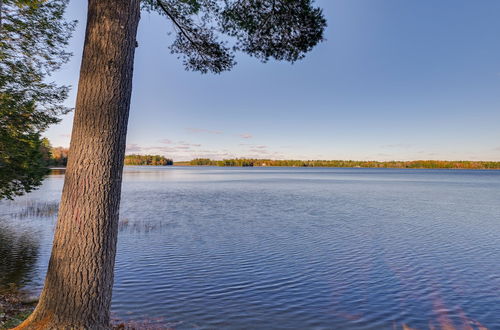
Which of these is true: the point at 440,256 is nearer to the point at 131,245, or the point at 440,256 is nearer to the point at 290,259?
the point at 290,259

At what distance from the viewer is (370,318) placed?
7930 millimetres

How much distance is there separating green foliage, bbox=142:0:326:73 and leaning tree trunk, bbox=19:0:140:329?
4.15 meters

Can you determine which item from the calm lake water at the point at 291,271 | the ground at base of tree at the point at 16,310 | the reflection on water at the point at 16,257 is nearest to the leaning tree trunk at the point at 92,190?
the ground at base of tree at the point at 16,310

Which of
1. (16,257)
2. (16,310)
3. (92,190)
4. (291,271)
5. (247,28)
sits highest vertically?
(247,28)

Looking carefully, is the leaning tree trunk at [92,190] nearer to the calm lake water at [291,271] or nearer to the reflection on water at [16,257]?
the calm lake water at [291,271]

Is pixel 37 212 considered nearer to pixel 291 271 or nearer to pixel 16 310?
pixel 16 310

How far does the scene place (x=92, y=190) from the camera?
4.11 metres

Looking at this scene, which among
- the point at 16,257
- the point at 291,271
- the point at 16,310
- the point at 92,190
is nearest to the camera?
the point at 92,190

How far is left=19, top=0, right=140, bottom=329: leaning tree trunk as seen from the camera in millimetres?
4090

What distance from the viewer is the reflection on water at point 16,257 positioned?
32.8 ft

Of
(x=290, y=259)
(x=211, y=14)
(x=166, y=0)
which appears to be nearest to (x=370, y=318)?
(x=290, y=259)

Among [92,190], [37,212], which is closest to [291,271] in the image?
[92,190]

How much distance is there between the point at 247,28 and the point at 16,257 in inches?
488

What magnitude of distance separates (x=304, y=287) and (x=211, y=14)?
8.59m
